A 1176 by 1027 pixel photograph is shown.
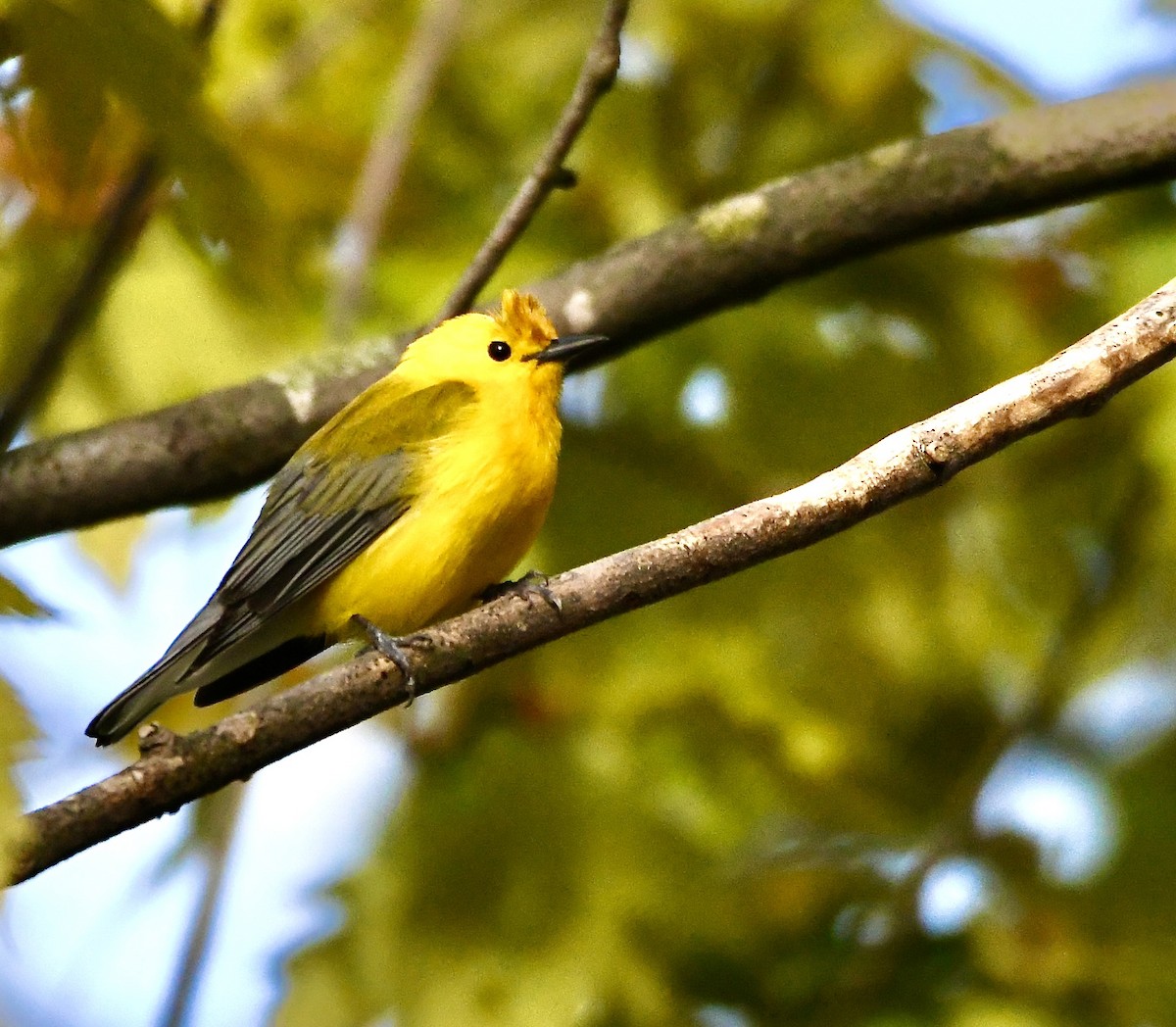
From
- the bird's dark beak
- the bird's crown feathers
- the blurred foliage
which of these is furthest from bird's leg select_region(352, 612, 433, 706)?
the bird's crown feathers

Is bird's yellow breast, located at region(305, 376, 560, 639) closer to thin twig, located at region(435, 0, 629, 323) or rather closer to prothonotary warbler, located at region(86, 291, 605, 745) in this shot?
prothonotary warbler, located at region(86, 291, 605, 745)

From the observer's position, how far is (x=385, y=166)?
4273 mm

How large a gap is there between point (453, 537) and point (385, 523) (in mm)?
230

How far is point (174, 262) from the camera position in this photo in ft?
14.1

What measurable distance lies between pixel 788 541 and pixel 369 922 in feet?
5.11

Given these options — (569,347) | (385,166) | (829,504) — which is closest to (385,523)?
(569,347)

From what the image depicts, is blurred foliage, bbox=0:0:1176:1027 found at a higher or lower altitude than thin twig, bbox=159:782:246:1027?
higher

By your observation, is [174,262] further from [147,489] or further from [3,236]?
[147,489]

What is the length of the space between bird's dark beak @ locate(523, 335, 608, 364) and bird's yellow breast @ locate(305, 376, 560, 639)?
22 cm

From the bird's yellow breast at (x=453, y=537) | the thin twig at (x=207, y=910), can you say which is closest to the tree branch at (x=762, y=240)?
the bird's yellow breast at (x=453, y=537)

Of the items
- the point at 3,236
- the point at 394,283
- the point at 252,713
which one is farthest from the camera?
A: the point at 394,283

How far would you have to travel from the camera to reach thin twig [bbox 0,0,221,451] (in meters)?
3.39

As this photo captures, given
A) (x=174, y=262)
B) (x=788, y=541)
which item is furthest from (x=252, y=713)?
(x=174, y=262)

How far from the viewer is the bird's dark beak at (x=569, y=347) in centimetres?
389
